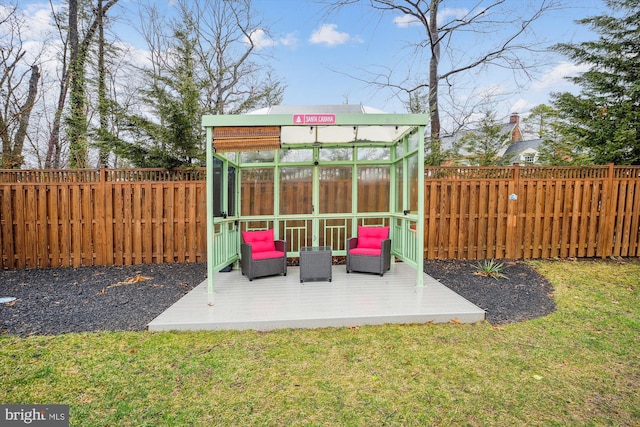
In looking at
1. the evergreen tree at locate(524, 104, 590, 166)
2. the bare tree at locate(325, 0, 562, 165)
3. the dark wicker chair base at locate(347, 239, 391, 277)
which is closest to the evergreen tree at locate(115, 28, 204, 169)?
the dark wicker chair base at locate(347, 239, 391, 277)

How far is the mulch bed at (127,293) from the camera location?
132 inches

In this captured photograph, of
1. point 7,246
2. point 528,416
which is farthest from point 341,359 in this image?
point 7,246

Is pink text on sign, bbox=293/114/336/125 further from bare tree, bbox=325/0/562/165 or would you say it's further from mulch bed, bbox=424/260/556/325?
bare tree, bbox=325/0/562/165

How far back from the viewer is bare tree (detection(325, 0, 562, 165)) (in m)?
8.03

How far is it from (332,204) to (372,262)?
1470 millimetres

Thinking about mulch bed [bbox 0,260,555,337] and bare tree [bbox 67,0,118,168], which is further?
bare tree [bbox 67,0,118,168]

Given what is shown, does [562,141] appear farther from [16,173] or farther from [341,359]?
[16,173]

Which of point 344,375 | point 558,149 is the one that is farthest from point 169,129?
point 558,149

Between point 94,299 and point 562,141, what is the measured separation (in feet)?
34.5

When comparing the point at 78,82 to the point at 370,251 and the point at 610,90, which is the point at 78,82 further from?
the point at 610,90

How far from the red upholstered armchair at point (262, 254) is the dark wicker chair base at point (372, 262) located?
3.73 ft

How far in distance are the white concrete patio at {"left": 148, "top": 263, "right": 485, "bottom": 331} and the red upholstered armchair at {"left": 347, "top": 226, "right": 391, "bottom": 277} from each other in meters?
0.28

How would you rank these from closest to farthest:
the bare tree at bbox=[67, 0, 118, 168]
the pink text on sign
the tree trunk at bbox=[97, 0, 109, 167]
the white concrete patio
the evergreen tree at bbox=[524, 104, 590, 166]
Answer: the white concrete patio < the pink text on sign < the tree trunk at bbox=[97, 0, 109, 167] < the bare tree at bbox=[67, 0, 118, 168] < the evergreen tree at bbox=[524, 104, 590, 166]

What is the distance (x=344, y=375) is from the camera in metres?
2.36
